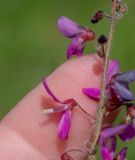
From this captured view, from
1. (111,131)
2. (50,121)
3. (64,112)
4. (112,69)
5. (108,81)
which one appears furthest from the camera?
(50,121)

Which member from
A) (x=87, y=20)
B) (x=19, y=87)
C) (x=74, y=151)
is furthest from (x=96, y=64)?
(x=87, y=20)

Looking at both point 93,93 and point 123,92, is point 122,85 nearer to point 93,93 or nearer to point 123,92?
point 123,92

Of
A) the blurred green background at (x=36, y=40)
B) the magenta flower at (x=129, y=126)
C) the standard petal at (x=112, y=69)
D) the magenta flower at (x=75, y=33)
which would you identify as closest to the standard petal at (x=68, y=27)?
the magenta flower at (x=75, y=33)

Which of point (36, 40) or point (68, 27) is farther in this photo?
point (36, 40)

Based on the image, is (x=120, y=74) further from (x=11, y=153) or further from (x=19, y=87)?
(x=19, y=87)

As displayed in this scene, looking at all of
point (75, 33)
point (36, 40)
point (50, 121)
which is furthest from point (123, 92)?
point (36, 40)

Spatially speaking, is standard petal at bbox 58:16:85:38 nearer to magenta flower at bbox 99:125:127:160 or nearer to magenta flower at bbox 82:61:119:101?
magenta flower at bbox 82:61:119:101

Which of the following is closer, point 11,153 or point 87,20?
point 11,153
